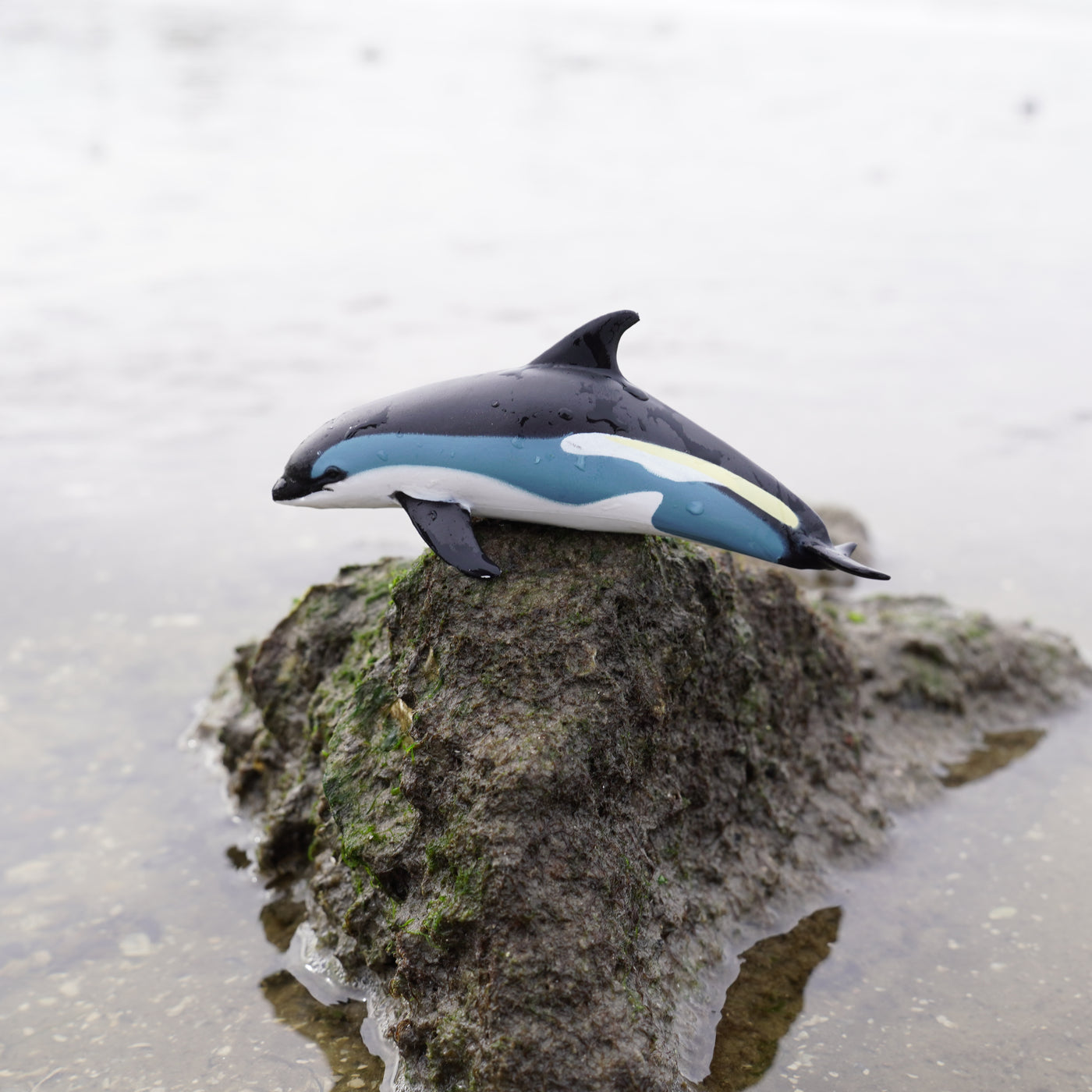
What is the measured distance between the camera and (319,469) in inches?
176

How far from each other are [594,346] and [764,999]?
2.62 meters

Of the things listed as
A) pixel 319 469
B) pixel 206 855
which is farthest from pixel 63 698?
pixel 319 469

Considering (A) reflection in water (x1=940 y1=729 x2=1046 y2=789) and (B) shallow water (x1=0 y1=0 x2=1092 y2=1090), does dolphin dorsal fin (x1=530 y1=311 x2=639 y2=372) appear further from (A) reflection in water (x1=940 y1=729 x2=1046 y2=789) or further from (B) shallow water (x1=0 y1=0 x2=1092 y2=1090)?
(A) reflection in water (x1=940 y1=729 x2=1046 y2=789)

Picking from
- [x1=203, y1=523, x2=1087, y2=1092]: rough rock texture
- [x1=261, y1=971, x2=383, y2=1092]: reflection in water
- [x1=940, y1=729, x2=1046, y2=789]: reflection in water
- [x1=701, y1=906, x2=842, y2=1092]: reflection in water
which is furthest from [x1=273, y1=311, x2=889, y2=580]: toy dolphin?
[x1=940, y1=729, x2=1046, y2=789]: reflection in water

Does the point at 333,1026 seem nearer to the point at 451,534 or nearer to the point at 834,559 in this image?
the point at 451,534

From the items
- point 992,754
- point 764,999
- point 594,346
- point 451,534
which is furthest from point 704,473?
point 992,754

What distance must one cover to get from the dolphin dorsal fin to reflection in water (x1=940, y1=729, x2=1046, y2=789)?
3298mm

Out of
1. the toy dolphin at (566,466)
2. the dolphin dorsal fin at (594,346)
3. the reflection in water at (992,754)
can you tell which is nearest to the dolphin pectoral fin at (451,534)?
the toy dolphin at (566,466)

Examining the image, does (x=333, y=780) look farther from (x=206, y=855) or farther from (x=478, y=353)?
(x=478, y=353)

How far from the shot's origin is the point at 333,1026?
15.1 feet

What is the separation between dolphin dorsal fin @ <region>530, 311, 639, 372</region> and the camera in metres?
4.33

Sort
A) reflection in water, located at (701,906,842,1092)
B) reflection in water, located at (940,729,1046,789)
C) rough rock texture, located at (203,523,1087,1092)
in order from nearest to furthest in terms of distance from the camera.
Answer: rough rock texture, located at (203,523,1087,1092) < reflection in water, located at (701,906,842,1092) < reflection in water, located at (940,729,1046,789)

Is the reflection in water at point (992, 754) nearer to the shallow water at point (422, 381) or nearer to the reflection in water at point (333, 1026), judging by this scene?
the shallow water at point (422, 381)

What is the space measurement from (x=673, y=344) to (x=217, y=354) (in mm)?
5237
